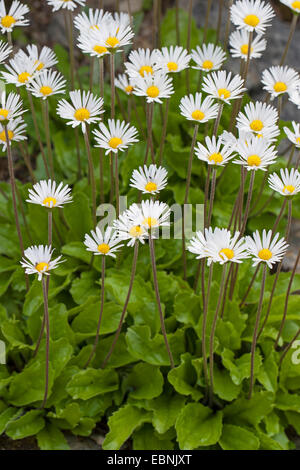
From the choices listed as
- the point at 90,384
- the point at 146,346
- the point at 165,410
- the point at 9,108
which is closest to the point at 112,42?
the point at 9,108

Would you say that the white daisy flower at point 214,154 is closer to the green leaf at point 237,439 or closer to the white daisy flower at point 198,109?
the white daisy flower at point 198,109

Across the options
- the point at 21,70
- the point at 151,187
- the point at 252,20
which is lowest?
the point at 151,187

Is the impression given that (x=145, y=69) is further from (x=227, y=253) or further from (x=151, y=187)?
(x=227, y=253)

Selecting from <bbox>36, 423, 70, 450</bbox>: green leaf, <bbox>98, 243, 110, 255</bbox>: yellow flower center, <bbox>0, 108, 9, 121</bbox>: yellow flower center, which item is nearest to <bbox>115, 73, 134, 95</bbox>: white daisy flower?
<bbox>0, 108, 9, 121</bbox>: yellow flower center

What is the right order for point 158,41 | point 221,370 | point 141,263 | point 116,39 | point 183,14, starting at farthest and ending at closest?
point 183,14, point 158,41, point 141,263, point 221,370, point 116,39

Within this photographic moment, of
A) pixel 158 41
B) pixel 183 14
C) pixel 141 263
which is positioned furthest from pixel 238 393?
pixel 183 14

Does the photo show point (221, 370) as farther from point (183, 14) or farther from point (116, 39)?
point (183, 14)
